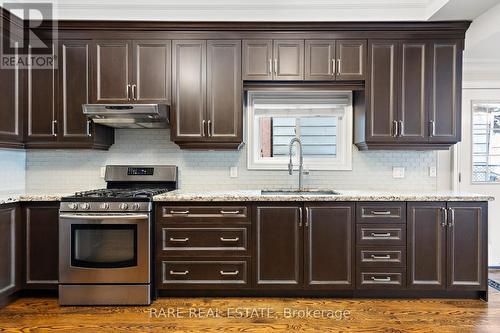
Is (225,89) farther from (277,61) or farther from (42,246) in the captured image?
(42,246)

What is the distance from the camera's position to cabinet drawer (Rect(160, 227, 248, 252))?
3006 millimetres

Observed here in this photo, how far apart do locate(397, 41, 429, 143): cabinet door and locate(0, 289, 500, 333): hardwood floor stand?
1536 mm

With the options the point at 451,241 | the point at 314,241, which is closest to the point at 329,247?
the point at 314,241

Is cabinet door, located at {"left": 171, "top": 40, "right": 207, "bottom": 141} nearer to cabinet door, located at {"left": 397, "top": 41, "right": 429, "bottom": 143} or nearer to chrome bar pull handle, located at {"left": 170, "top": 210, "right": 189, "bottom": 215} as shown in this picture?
chrome bar pull handle, located at {"left": 170, "top": 210, "right": 189, "bottom": 215}

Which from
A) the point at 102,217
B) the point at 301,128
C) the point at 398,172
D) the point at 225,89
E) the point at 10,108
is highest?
the point at 225,89

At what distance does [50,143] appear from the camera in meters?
3.35

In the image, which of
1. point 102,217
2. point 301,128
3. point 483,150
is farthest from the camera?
point 483,150

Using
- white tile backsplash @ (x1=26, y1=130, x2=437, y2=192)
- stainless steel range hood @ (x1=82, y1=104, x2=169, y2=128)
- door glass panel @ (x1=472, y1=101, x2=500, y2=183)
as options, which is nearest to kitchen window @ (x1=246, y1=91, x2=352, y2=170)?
white tile backsplash @ (x1=26, y1=130, x2=437, y2=192)

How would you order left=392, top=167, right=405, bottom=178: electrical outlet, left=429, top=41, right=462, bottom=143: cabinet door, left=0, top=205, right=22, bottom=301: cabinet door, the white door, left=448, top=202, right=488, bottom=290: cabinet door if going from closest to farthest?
1. left=0, top=205, right=22, bottom=301: cabinet door
2. left=448, top=202, right=488, bottom=290: cabinet door
3. left=429, top=41, right=462, bottom=143: cabinet door
4. left=392, top=167, right=405, bottom=178: electrical outlet
5. the white door

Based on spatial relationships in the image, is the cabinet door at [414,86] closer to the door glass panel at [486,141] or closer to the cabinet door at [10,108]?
the door glass panel at [486,141]

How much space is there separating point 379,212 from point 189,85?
6.85ft

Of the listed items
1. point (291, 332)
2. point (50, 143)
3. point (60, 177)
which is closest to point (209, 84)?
point (50, 143)

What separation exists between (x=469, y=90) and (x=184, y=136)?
3266 millimetres

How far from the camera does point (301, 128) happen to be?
149 inches
